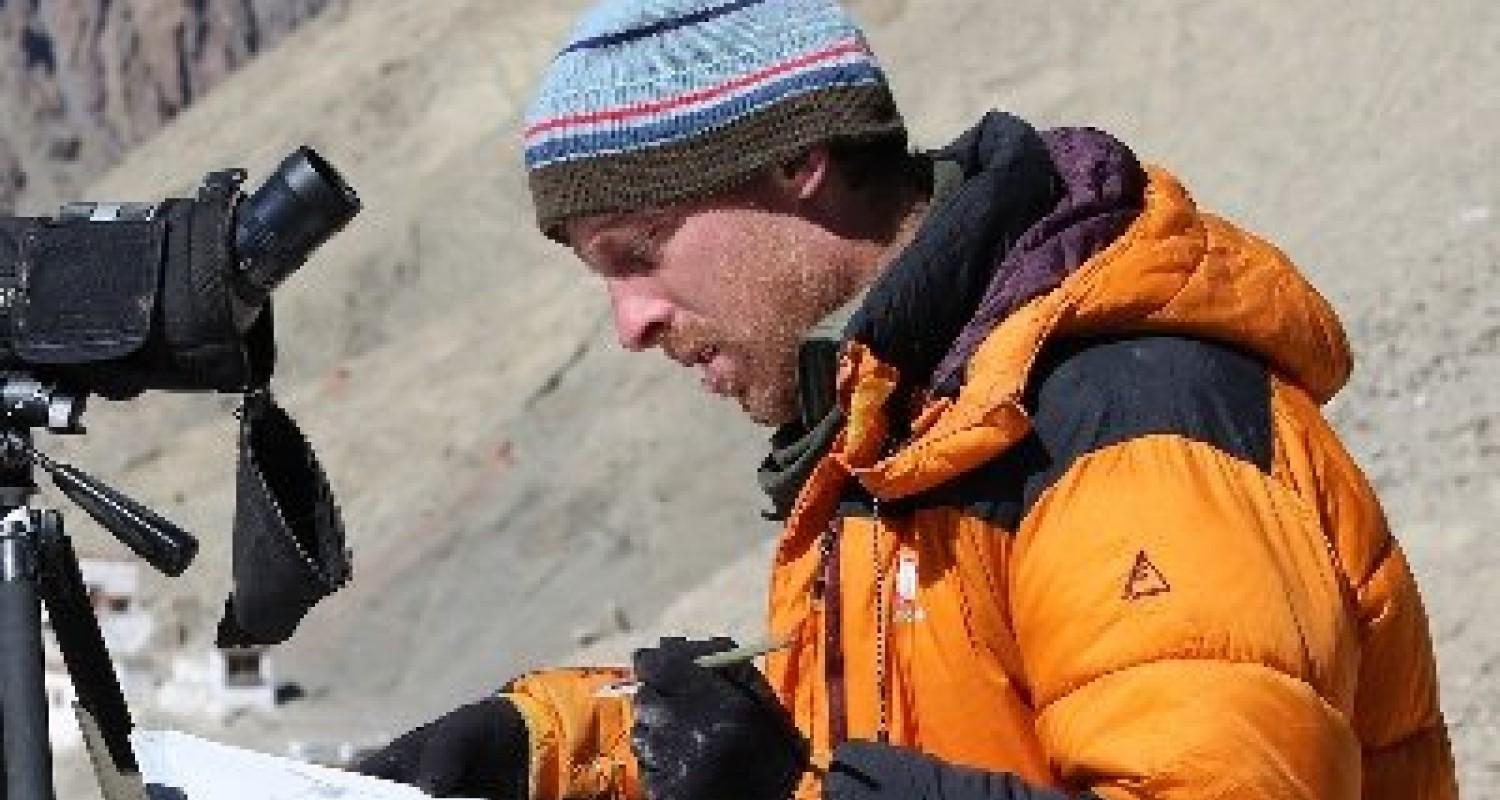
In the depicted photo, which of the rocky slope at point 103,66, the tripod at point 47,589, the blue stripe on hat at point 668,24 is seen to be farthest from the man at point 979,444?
the rocky slope at point 103,66

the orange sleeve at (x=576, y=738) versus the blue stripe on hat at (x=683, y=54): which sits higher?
the blue stripe on hat at (x=683, y=54)

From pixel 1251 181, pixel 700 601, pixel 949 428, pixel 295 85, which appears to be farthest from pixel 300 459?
pixel 295 85

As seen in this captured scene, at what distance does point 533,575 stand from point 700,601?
28.2 feet

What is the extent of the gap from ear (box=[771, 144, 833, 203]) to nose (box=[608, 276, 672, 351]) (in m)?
0.20

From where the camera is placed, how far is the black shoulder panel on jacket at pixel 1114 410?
2.52 metres

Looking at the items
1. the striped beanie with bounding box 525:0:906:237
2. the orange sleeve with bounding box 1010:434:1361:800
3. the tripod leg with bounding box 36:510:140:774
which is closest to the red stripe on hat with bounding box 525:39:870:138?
the striped beanie with bounding box 525:0:906:237

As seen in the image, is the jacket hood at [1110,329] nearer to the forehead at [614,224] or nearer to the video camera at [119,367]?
the forehead at [614,224]

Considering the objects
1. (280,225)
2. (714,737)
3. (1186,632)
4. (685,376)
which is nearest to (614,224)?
(280,225)

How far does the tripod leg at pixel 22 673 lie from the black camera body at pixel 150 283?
0.20 m

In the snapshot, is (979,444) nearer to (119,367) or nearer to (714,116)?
(714,116)

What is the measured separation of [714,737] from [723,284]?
522 mm

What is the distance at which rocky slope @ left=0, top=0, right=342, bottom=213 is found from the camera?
7550 centimetres

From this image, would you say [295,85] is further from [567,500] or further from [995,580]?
[995,580]

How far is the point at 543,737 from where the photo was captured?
3223mm
